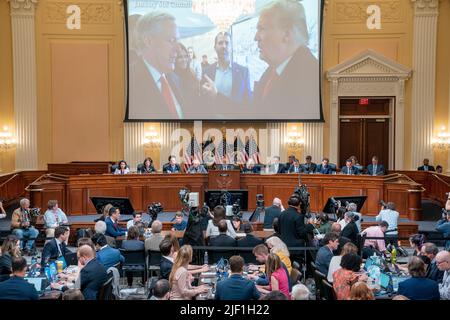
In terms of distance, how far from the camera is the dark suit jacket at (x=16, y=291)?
6.50 m

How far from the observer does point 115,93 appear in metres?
21.1

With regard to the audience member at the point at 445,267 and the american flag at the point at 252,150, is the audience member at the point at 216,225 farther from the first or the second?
the american flag at the point at 252,150

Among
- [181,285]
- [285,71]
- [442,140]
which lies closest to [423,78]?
[442,140]

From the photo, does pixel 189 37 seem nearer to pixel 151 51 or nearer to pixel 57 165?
pixel 151 51

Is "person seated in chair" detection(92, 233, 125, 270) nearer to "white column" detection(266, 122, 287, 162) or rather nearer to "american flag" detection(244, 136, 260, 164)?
"american flag" detection(244, 136, 260, 164)

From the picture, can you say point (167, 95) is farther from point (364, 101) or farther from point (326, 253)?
point (326, 253)

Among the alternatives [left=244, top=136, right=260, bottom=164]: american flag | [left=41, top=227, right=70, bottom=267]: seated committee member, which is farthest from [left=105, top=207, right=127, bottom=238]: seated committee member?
[left=244, top=136, right=260, bottom=164]: american flag

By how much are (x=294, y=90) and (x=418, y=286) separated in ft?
47.1

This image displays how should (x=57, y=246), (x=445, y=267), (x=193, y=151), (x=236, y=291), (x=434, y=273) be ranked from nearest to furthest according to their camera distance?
(x=236, y=291) < (x=445, y=267) < (x=434, y=273) < (x=57, y=246) < (x=193, y=151)

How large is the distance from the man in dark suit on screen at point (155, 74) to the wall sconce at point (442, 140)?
814 centimetres

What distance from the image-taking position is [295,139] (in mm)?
20984

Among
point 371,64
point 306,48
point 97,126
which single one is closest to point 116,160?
point 97,126

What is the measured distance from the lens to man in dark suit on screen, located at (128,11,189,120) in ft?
67.6

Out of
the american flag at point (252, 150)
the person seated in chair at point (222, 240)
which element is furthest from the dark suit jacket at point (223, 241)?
the american flag at point (252, 150)
